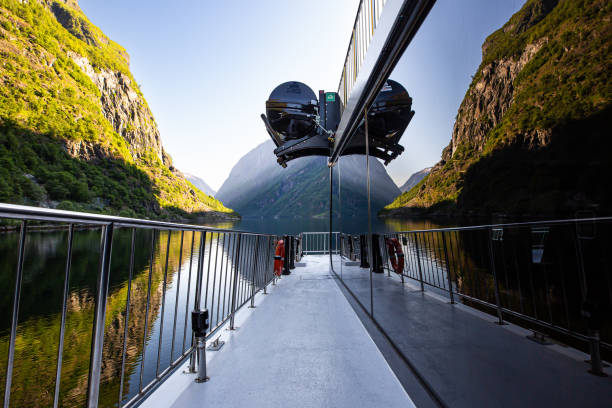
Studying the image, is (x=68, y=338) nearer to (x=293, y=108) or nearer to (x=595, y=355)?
(x=293, y=108)

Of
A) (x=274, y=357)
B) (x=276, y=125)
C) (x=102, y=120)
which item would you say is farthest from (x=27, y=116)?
(x=274, y=357)

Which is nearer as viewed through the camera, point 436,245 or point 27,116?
point 436,245

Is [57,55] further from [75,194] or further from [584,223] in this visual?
[584,223]

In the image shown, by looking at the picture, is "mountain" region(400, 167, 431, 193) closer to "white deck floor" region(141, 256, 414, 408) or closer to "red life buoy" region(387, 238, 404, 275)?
"white deck floor" region(141, 256, 414, 408)

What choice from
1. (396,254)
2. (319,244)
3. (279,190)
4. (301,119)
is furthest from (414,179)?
(279,190)

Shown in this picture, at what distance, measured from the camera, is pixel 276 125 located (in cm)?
707

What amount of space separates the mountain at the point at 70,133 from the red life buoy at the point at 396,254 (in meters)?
40.8

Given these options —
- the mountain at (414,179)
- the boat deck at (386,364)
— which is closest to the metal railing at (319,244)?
the boat deck at (386,364)

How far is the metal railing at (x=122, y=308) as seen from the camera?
3.19 ft

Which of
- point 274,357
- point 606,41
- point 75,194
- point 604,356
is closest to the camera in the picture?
point 606,41

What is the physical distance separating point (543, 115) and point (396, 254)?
3335 millimetres

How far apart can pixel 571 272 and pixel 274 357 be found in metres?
1.90

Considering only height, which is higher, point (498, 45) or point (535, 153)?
point (498, 45)

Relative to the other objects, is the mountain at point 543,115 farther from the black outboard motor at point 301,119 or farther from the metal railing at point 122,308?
the black outboard motor at point 301,119
